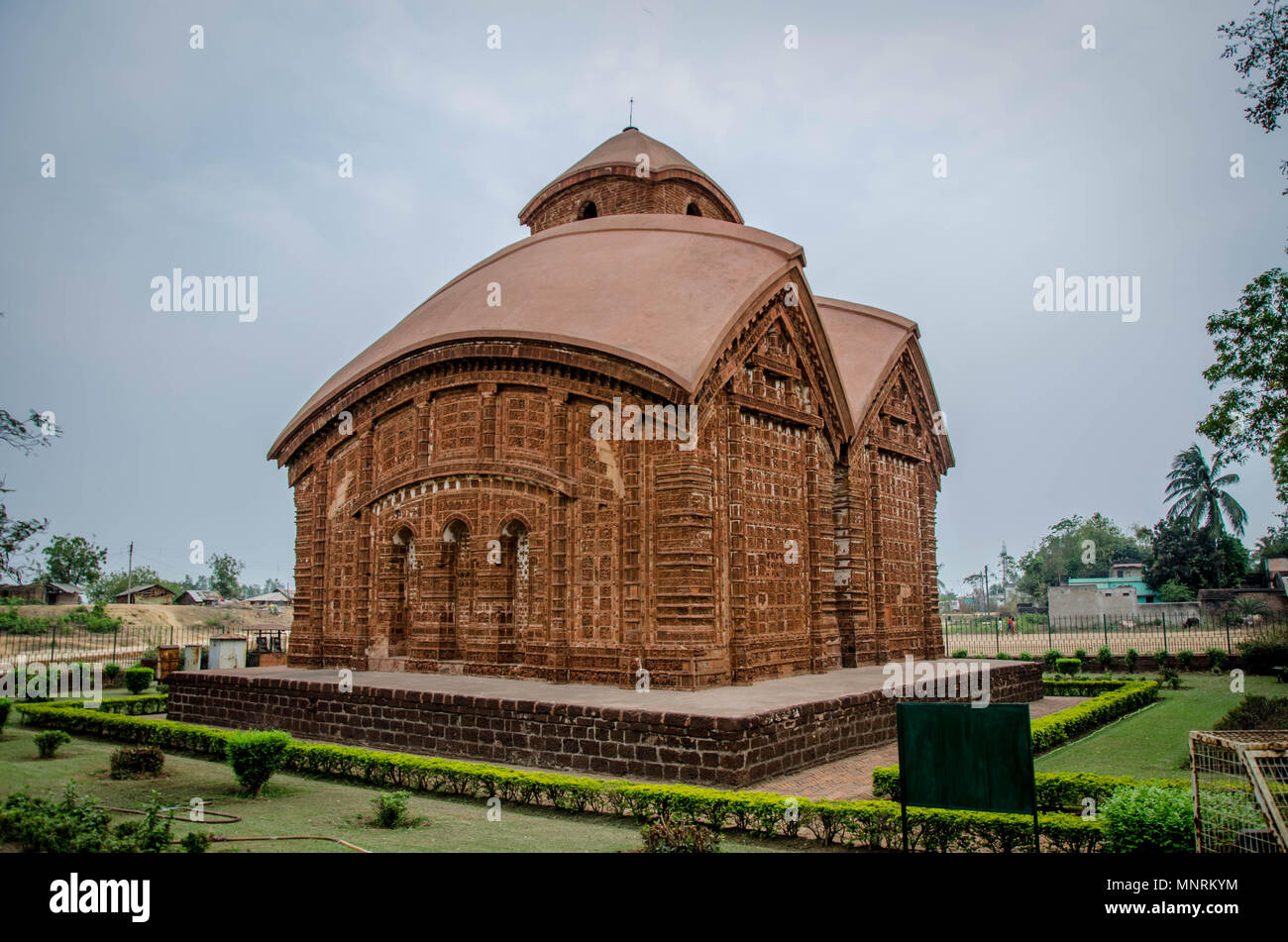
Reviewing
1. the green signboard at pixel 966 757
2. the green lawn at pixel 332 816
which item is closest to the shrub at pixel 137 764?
the green lawn at pixel 332 816

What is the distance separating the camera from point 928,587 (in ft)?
69.4

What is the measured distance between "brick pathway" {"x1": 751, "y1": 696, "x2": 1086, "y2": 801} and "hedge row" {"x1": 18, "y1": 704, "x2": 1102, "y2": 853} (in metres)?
1.01

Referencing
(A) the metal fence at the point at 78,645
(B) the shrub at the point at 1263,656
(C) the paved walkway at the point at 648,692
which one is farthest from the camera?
(A) the metal fence at the point at 78,645

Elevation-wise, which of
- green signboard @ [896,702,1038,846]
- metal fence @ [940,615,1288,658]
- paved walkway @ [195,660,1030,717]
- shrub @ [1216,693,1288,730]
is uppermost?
green signboard @ [896,702,1038,846]

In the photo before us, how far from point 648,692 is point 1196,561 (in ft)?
175

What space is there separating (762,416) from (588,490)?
3.52m

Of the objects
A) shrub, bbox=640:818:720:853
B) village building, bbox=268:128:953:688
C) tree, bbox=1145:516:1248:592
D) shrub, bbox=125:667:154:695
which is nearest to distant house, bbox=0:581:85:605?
shrub, bbox=125:667:154:695

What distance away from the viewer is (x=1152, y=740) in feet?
45.0

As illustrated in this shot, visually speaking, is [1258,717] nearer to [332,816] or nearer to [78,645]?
[332,816]

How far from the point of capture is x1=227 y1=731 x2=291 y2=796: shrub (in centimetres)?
980

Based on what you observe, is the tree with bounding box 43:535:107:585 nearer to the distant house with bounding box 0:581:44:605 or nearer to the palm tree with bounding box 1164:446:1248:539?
the distant house with bounding box 0:581:44:605

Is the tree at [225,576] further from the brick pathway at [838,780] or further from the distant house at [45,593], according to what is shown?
the brick pathway at [838,780]

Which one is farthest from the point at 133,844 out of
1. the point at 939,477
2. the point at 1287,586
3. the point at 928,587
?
the point at 1287,586

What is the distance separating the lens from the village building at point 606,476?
13.3 metres
